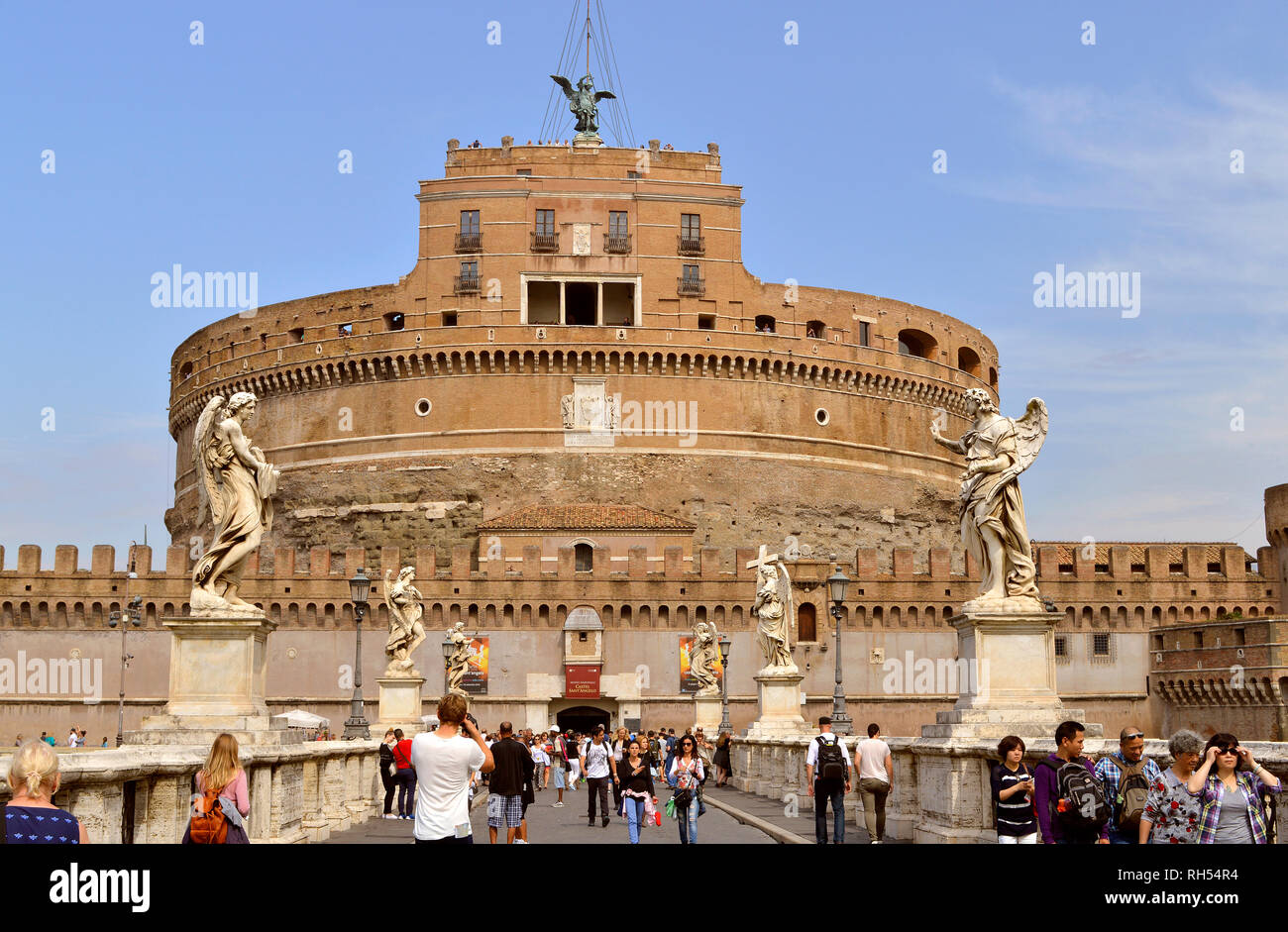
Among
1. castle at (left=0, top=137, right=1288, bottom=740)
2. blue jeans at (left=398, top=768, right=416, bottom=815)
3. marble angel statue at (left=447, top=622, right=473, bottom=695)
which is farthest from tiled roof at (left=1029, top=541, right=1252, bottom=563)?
blue jeans at (left=398, top=768, right=416, bottom=815)

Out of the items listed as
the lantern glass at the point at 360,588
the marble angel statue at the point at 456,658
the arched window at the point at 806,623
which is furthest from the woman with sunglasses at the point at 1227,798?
the arched window at the point at 806,623

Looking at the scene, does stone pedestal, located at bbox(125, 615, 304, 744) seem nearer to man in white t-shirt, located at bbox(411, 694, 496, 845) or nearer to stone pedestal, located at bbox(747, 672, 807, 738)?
man in white t-shirt, located at bbox(411, 694, 496, 845)

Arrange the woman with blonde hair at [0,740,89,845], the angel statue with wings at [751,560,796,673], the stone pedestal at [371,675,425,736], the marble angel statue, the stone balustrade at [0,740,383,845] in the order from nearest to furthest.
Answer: the woman with blonde hair at [0,740,89,845], the stone balustrade at [0,740,383,845], the stone pedestal at [371,675,425,736], the angel statue with wings at [751,560,796,673], the marble angel statue

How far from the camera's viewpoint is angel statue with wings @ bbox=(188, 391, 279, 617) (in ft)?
34.3

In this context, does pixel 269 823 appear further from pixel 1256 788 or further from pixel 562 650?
pixel 562 650

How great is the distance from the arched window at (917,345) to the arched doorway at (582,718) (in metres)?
21.5

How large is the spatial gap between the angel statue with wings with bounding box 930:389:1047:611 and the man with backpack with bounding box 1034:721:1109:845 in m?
3.72

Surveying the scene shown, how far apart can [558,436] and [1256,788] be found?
47.3m

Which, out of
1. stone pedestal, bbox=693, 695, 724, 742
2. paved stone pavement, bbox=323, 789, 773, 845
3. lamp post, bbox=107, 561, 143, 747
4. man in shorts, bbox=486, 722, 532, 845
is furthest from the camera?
lamp post, bbox=107, 561, 143, 747

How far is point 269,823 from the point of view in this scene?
1022 centimetres

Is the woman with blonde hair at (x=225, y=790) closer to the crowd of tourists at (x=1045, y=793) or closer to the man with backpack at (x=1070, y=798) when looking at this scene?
the crowd of tourists at (x=1045, y=793)

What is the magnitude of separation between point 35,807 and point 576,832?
11.6 meters

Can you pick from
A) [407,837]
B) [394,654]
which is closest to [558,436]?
[394,654]

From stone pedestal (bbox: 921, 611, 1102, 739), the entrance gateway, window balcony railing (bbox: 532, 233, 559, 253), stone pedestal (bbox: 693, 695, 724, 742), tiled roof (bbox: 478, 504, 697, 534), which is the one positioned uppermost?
window balcony railing (bbox: 532, 233, 559, 253)
